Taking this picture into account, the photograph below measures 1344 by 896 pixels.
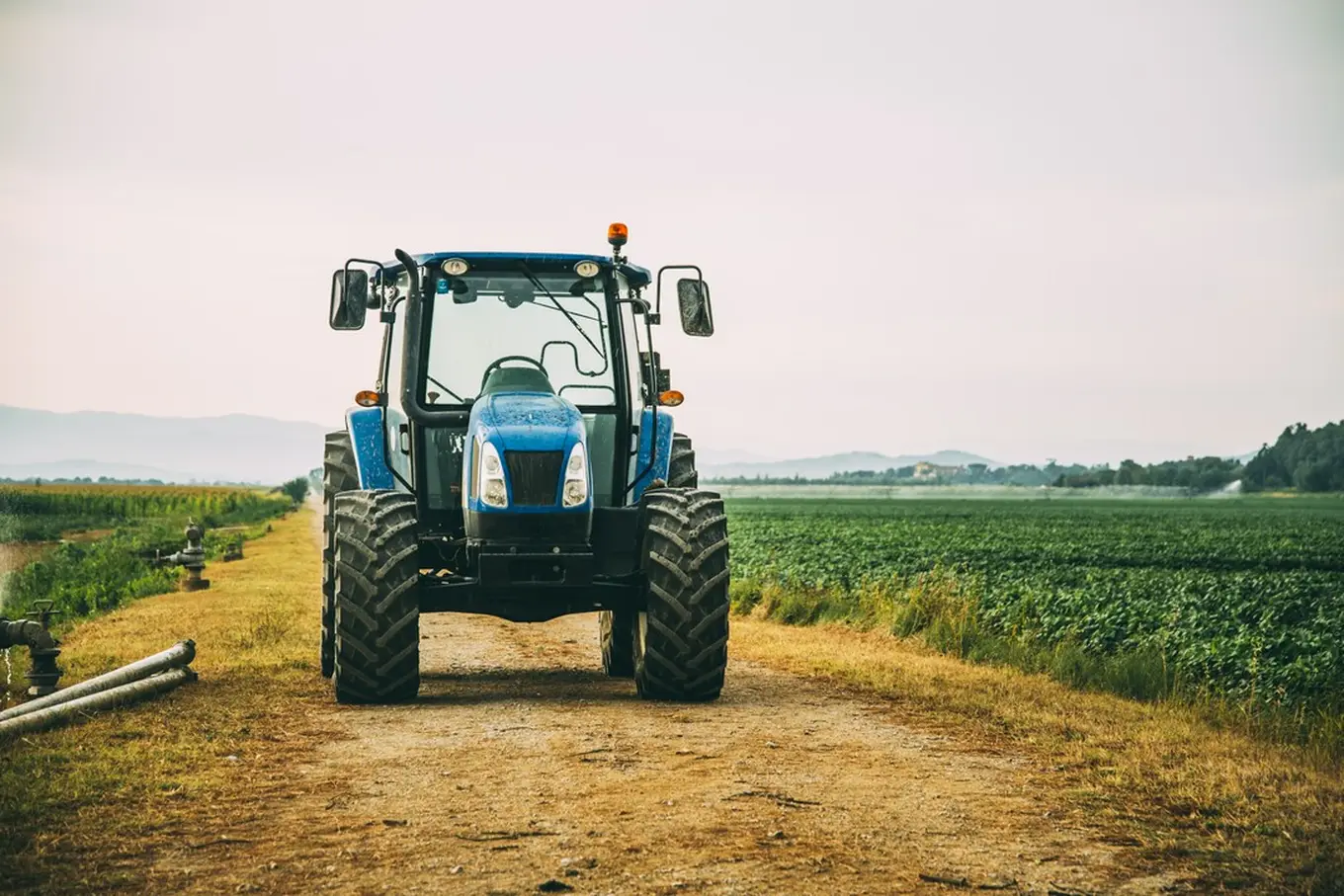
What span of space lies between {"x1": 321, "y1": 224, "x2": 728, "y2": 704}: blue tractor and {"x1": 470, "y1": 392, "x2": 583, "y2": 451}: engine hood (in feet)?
0.06

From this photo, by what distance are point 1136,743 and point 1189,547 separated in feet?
108

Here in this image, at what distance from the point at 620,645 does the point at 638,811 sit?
5.34 metres

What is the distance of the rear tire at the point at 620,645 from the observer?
1181cm

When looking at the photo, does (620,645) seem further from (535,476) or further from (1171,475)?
(1171,475)

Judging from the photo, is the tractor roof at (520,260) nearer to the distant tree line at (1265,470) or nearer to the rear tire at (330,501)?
the rear tire at (330,501)

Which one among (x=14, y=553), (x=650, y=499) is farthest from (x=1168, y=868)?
(x=14, y=553)

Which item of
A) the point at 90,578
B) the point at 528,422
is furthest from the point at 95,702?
the point at 90,578

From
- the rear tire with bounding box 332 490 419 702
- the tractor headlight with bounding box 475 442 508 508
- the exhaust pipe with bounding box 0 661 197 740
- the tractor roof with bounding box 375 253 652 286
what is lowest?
the exhaust pipe with bounding box 0 661 197 740

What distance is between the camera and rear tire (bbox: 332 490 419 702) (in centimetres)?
949

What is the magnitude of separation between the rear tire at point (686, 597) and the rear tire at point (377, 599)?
164 cm

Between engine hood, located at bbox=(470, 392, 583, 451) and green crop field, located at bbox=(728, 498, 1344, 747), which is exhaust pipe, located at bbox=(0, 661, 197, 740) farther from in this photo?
green crop field, located at bbox=(728, 498, 1344, 747)

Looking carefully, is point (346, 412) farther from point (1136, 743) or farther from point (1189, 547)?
point (1189, 547)

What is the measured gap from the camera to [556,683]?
449 inches

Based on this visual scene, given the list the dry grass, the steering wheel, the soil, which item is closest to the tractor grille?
the steering wheel
